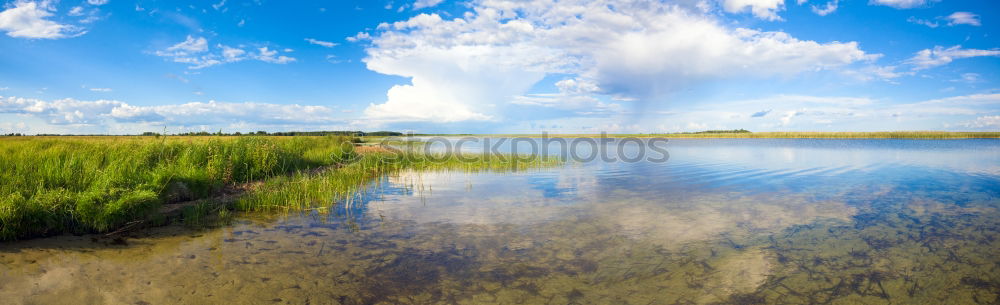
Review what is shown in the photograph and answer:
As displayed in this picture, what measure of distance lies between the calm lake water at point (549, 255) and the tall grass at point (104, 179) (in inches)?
23.4

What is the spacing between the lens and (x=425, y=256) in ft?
21.6

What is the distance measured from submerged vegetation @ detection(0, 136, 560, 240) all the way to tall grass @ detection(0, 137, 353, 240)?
2 cm

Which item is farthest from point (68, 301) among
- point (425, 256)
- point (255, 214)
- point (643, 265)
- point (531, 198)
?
point (531, 198)

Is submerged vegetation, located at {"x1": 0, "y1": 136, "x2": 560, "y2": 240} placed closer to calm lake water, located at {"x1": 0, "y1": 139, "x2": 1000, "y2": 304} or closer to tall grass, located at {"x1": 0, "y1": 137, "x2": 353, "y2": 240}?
tall grass, located at {"x1": 0, "y1": 137, "x2": 353, "y2": 240}

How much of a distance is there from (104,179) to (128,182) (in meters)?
0.53

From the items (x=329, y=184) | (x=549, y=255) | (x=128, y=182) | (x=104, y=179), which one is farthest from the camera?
(x=329, y=184)

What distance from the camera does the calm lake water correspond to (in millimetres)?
5156

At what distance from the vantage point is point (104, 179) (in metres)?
8.66

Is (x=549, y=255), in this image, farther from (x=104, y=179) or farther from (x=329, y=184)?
(x=104, y=179)

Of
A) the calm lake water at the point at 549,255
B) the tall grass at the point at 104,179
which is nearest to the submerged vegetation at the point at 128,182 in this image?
the tall grass at the point at 104,179

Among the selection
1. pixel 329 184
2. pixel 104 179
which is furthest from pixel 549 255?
pixel 104 179

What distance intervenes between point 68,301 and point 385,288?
351 cm

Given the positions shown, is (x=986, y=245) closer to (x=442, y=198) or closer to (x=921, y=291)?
(x=921, y=291)

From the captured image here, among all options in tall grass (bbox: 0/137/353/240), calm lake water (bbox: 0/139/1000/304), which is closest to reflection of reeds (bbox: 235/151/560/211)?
calm lake water (bbox: 0/139/1000/304)
